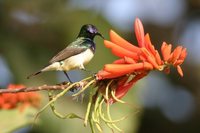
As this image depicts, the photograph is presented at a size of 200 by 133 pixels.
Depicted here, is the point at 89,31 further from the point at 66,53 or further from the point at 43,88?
the point at 43,88

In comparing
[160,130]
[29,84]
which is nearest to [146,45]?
[29,84]

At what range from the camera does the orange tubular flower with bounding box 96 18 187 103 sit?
1517mm

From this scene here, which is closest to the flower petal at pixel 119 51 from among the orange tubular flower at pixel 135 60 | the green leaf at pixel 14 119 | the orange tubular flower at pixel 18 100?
the orange tubular flower at pixel 135 60

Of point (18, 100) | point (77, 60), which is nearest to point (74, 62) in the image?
point (77, 60)

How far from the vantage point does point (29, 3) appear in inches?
240

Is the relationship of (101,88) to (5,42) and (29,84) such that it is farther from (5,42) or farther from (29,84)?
(5,42)

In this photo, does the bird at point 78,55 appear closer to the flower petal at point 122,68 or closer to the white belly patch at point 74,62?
the white belly patch at point 74,62

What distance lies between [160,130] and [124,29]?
45.8 inches

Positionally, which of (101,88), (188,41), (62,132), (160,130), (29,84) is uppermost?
(101,88)

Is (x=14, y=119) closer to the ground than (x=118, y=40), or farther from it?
closer to the ground

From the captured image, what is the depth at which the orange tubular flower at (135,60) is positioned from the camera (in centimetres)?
152

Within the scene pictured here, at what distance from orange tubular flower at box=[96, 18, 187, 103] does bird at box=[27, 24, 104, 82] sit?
0.41 ft

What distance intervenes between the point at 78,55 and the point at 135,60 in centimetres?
25

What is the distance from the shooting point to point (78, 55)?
5.76 feet
